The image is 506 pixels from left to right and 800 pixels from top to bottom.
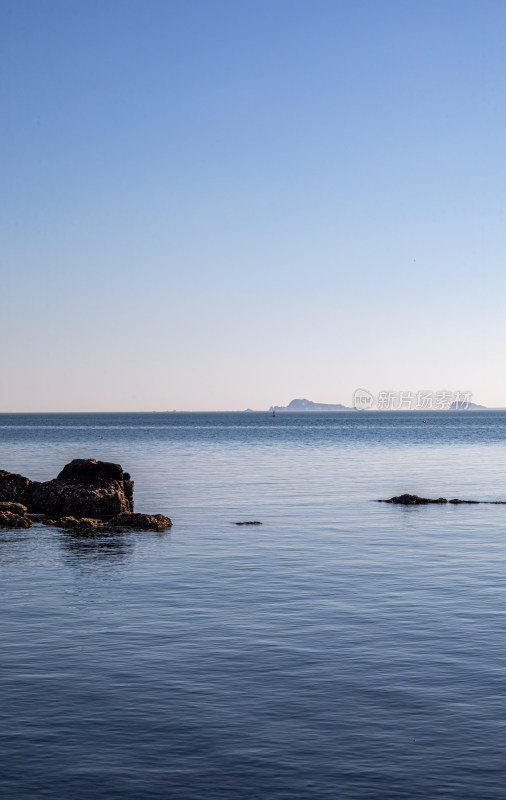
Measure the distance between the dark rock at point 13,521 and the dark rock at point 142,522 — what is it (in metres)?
3.73

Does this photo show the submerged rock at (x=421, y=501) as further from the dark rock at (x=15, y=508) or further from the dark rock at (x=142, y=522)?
the dark rock at (x=15, y=508)

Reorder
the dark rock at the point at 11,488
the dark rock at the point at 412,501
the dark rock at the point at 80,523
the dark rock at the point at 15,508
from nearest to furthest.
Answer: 1. the dark rock at the point at 80,523
2. the dark rock at the point at 15,508
3. the dark rock at the point at 11,488
4. the dark rock at the point at 412,501

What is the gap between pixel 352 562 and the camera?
92.2 feet

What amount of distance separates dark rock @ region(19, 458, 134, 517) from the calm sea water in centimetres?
639

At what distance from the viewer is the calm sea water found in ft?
38.7

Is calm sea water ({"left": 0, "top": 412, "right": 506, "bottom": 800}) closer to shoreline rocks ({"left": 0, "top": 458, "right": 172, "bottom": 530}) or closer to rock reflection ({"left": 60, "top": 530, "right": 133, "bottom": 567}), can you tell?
rock reflection ({"left": 60, "top": 530, "right": 133, "bottom": 567})

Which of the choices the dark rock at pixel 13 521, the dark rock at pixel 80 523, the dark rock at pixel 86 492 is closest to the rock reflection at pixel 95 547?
the dark rock at pixel 80 523

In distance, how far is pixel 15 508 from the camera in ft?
133

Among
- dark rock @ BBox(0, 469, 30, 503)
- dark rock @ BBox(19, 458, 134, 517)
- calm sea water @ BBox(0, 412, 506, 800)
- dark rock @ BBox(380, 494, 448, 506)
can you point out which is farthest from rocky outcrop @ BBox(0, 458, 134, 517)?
dark rock @ BBox(380, 494, 448, 506)

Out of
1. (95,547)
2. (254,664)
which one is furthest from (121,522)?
(254,664)

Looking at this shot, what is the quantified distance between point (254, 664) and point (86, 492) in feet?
87.4

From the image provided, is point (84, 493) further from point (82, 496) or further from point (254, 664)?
point (254, 664)

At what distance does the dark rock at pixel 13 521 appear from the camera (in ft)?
127

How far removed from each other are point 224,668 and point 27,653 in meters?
4.31
